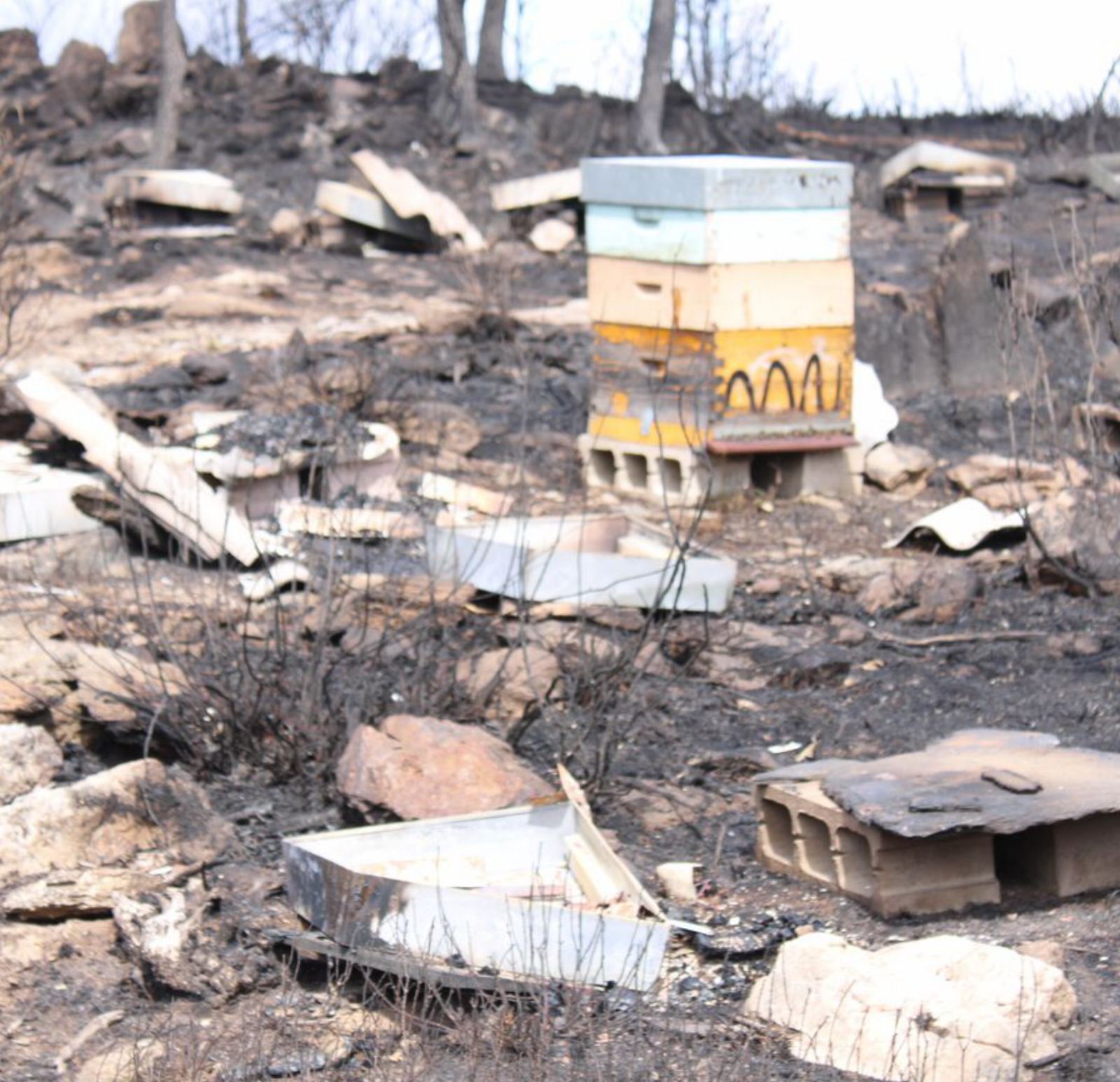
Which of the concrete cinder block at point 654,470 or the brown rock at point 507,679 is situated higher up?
the concrete cinder block at point 654,470

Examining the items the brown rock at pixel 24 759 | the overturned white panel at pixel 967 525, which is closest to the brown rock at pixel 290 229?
the overturned white panel at pixel 967 525

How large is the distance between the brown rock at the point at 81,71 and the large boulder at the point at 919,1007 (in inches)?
812

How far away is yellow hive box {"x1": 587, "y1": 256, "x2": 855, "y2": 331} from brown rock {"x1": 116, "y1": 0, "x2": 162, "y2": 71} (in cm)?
1646

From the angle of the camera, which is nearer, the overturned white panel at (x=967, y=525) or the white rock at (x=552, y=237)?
the overturned white panel at (x=967, y=525)

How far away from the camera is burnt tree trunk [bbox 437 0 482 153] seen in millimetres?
19531

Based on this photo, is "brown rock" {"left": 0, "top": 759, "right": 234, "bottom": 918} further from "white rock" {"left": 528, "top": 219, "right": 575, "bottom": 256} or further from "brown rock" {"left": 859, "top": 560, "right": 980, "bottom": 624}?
"white rock" {"left": 528, "top": 219, "right": 575, "bottom": 256}

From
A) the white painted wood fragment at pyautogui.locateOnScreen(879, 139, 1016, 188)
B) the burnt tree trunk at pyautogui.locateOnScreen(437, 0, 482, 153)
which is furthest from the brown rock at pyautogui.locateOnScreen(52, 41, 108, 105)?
the white painted wood fragment at pyautogui.locateOnScreen(879, 139, 1016, 188)

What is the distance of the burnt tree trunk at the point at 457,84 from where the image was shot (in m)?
19.5

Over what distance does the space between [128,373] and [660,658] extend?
5.81m

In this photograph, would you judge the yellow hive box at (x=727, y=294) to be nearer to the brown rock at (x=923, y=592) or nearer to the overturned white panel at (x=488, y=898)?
the brown rock at (x=923, y=592)

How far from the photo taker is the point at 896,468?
897 cm

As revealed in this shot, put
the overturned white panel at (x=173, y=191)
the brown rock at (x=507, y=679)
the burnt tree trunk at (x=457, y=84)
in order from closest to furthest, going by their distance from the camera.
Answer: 1. the brown rock at (x=507, y=679)
2. the overturned white panel at (x=173, y=191)
3. the burnt tree trunk at (x=457, y=84)

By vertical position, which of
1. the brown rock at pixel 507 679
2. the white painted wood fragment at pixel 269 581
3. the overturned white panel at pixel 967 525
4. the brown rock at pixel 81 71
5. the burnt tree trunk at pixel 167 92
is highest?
the brown rock at pixel 81 71

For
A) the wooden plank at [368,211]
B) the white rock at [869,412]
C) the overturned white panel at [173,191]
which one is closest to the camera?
the white rock at [869,412]
